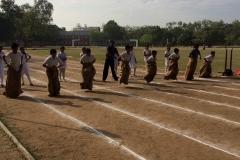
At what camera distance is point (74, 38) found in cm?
13062

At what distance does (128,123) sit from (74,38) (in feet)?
416

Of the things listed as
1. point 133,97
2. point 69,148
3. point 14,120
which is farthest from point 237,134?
point 14,120

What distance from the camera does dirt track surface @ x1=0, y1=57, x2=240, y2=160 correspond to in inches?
211

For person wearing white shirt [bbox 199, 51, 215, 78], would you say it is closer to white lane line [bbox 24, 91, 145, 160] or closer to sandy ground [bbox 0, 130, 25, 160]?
white lane line [bbox 24, 91, 145, 160]

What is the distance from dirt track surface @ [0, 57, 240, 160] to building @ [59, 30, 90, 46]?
119824mm

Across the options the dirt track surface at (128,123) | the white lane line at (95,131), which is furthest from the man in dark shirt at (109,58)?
the white lane line at (95,131)

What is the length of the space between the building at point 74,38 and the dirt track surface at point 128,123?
120 metres

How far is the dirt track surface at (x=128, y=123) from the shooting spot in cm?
537

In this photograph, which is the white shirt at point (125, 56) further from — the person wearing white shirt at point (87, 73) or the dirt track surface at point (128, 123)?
the person wearing white shirt at point (87, 73)

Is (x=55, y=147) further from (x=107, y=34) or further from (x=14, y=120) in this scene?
(x=107, y=34)

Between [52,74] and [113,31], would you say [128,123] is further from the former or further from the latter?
[113,31]

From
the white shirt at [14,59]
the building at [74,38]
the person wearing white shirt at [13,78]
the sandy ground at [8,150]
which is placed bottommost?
the sandy ground at [8,150]

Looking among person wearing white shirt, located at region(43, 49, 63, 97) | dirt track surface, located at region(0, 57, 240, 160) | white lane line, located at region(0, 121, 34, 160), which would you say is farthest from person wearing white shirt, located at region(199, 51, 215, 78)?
white lane line, located at region(0, 121, 34, 160)

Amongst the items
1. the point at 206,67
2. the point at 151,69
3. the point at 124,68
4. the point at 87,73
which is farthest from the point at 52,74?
the point at 206,67
